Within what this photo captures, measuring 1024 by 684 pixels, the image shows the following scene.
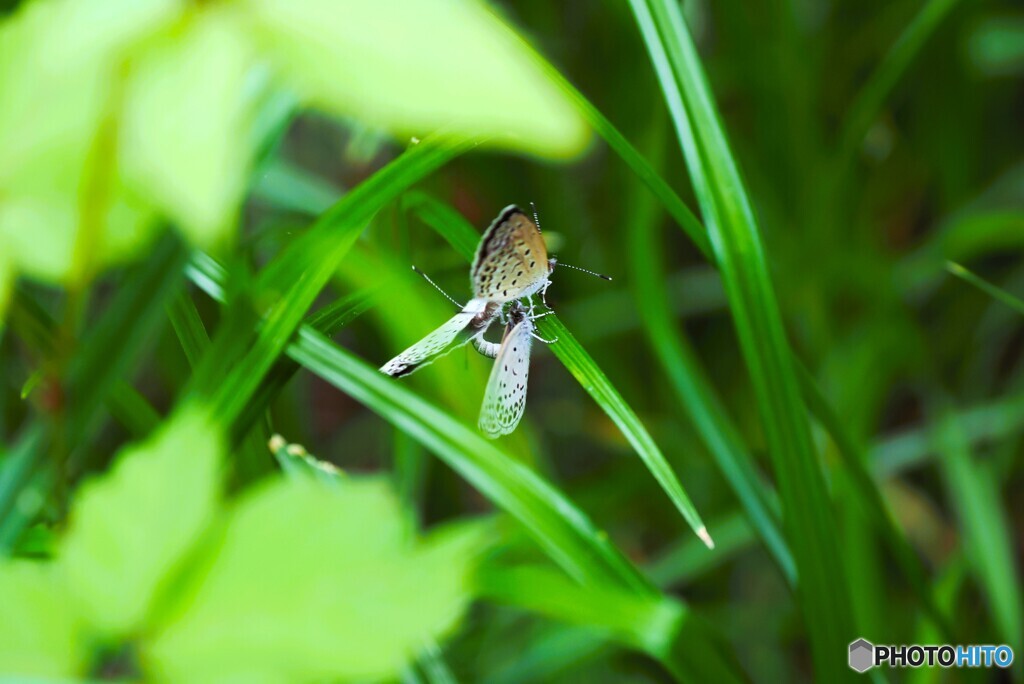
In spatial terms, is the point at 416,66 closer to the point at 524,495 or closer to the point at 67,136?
the point at 67,136

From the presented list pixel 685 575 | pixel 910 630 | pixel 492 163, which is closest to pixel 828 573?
pixel 685 575

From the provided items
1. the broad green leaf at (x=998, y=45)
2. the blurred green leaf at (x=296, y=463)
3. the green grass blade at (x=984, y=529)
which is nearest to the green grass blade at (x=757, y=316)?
the blurred green leaf at (x=296, y=463)

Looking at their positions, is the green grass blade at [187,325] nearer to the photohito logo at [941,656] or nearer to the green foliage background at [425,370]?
the green foliage background at [425,370]

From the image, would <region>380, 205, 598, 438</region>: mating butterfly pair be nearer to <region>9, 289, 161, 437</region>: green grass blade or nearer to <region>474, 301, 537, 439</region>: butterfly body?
<region>474, 301, 537, 439</region>: butterfly body

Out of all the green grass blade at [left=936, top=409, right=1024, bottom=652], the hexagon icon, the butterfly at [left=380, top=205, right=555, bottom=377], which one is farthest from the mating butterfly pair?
the green grass blade at [left=936, top=409, right=1024, bottom=652]

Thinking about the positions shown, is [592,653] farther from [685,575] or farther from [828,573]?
[828,573]
